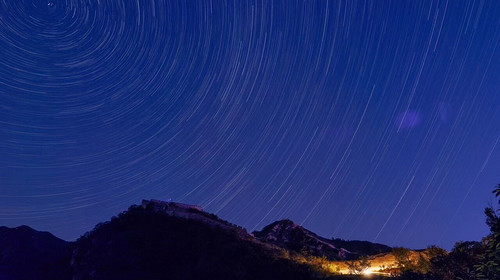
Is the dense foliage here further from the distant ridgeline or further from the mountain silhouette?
the distant ridgeline

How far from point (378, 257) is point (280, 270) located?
15.7m


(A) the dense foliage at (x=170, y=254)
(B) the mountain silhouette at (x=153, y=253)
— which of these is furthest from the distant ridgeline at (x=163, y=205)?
(A) the dense foliage at (x=170, y=254)

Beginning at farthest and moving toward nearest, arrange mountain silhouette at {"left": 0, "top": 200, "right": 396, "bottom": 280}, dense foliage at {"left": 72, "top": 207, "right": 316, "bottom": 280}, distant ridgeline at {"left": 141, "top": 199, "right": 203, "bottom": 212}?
distant ridgeline at {"left": 141, "top": 199, "right": 203, "bottom": 212} < mountain silhouette at {"left": 0, "top": 200, "right": 396, "bottom": 280} < dense foliage at {"left": 72, "top": 207, "right": 316, "bottom": 280}

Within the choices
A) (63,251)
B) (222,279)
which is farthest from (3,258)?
(222,279)

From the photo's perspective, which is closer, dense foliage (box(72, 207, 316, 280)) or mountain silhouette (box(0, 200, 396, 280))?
dense foliage (box(72, 207, 316, 280))

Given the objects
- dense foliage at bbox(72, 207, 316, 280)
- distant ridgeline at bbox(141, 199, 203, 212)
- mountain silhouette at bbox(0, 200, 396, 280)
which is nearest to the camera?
dense foliage at bbox(72, 207, 316, 280)

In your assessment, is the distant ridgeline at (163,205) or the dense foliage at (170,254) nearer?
the dense foliage at (170,254)

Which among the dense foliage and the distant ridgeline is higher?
the distant ridgeline

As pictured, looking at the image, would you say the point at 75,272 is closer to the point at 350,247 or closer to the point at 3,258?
the point at 3,258

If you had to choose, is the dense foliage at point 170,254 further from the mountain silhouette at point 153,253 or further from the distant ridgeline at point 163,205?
the distant ridgeline at point 163,205

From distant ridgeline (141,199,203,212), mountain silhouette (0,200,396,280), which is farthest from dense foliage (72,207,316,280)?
distant ridgeline (141,199,203,212)

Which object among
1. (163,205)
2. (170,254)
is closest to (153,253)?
(170,254)

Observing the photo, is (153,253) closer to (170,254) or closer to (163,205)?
(170,254)

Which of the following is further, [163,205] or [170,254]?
[163,205]
